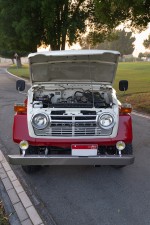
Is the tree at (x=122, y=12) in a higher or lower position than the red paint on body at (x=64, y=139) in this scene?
higher

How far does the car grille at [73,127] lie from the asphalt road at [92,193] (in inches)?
34.5

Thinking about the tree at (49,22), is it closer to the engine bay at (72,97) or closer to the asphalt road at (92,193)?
the engine bay at (72,97)

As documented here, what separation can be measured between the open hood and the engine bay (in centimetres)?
33

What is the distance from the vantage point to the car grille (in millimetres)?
4047

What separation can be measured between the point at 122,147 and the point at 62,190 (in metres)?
1.16

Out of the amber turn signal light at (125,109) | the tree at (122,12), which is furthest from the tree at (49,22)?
the amber turn signal light at (125,109)

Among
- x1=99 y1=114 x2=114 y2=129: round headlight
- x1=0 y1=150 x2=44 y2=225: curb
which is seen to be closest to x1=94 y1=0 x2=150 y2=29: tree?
x1=99 y1=114 x2=114 y2=129: round headlight

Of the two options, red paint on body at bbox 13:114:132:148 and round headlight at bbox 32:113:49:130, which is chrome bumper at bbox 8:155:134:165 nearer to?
red paint on body at bbox 13:114:132:148

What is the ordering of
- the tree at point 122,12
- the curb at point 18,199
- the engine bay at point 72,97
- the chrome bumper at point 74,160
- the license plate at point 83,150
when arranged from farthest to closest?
1. the tree at point 122,12
2. the engine bay at point 72,97
3. the license plate at point 83,150
4. the chrome bumper at point 74,160
5. the curb at point 18,199

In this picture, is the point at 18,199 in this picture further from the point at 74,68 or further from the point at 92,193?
the point at 74,68

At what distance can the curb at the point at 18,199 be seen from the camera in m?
3.44


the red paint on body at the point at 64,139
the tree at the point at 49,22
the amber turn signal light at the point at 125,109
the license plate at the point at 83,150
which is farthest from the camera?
the tree at the point at 49,22

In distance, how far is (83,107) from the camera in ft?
13.9

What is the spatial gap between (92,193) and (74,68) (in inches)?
98.6
